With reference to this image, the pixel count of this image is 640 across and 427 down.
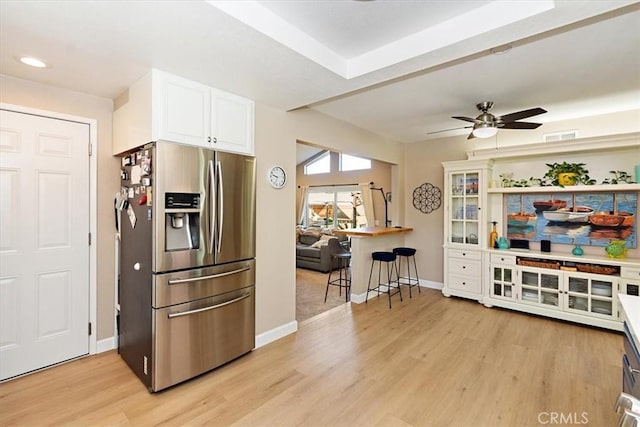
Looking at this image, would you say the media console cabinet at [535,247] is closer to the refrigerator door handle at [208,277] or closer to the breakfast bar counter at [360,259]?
the breakfast bar counter at [360,259]

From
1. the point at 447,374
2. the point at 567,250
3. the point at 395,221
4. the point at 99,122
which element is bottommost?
the point at 447,374

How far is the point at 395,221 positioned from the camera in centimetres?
578

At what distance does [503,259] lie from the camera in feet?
14.1

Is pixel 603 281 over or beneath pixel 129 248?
beneath

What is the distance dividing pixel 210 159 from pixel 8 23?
4.41ft

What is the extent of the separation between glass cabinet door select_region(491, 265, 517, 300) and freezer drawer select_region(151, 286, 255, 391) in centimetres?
342

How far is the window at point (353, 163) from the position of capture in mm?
7633

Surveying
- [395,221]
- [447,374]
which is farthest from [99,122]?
[395,221]

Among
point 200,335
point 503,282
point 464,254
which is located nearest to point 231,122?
point 200,335

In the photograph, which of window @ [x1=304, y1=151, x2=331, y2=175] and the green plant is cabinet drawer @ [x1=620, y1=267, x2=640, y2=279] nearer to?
the green plant

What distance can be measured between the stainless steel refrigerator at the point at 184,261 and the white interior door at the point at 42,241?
37 centimetres

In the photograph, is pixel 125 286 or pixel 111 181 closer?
pixel 125 286

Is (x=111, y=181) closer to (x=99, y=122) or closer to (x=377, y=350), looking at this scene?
(x=99, y=122)

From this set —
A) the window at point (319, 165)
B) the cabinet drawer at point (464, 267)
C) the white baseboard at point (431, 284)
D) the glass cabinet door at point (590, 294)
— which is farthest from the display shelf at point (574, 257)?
the window at point (319, 165)
